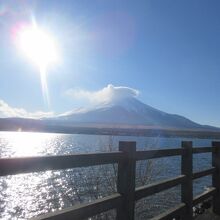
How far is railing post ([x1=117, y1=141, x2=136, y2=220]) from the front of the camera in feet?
15.4

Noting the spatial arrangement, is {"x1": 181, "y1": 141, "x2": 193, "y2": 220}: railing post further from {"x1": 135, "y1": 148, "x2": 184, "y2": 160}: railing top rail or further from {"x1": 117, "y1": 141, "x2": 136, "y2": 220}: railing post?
{"x1": 117, "y1": 141, "x2": 136, "y2": 220}: railing post

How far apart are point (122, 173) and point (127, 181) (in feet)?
0.40

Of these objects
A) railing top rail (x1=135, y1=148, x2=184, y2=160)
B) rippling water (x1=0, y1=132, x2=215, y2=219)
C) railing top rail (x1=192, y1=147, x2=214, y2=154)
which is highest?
railing top rail (x1=192, y1=147, x2=214, y2=154)

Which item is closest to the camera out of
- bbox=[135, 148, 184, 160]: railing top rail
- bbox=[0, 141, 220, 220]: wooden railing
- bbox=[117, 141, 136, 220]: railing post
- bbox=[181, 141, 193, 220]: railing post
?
bbox=[0, 141, 220, 220]: wooden railing

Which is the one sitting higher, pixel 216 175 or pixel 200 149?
pixel 200 149

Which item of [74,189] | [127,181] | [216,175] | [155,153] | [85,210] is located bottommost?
[74,189]

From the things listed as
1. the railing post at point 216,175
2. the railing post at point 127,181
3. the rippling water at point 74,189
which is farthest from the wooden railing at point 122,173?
the rippling water at point 74,189

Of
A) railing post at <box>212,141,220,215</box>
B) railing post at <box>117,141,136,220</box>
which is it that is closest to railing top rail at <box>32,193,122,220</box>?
railing post at <box>117,141,136,220</box>

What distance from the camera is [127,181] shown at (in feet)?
15.5

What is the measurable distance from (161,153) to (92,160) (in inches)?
77.9

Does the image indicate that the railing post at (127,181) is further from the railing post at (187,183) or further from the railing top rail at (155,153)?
the railing post at (187,183)

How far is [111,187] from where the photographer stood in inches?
425

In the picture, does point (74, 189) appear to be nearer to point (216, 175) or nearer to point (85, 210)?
point (216, 175)

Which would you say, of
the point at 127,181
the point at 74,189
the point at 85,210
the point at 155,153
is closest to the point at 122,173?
the point at 127,181
